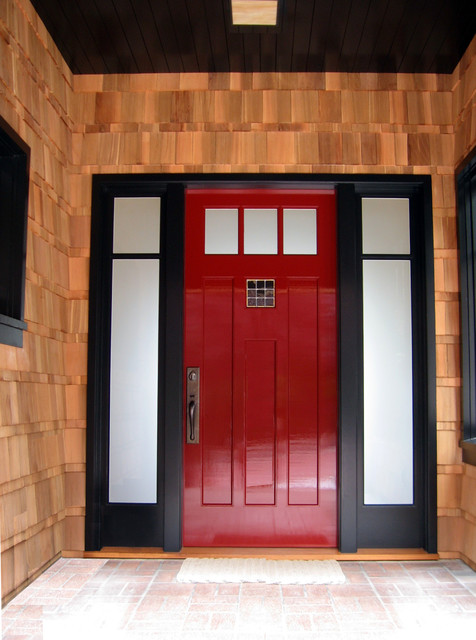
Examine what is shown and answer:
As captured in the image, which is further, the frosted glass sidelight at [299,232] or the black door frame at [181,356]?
the frosted glass sidelight at [299,232]

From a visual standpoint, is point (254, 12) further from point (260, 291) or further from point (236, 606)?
point (236, 606)

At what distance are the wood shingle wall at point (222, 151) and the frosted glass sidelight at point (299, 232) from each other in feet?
0.89

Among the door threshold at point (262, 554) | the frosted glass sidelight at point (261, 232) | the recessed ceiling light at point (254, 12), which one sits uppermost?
the recessed ceiling light at point (254, 12)

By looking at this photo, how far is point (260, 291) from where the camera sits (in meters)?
3.87

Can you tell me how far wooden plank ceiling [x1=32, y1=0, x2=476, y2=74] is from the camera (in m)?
3.18

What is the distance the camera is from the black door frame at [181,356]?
367 centimetres

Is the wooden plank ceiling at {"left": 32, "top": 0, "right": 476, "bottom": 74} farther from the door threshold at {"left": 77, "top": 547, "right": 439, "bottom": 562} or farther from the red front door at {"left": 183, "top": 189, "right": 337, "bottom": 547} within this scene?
the door threshold at {"left": 77, "top": 547, "right": 439, "bottom": 562}

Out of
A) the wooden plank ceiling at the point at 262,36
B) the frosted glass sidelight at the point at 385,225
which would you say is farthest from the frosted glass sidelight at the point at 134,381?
the frosted glass sidelight at the point at 385,225

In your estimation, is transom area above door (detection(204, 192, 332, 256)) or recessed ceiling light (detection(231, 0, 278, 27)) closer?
recessed ceiling light (detection(231, 0, 278, 27))

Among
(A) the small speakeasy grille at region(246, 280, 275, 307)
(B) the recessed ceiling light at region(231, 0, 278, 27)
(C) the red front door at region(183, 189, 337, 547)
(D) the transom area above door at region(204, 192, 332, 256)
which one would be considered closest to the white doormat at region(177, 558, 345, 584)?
(C) the red front door at region(183, 189, 337, 547)

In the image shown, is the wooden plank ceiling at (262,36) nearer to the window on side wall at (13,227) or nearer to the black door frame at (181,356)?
the black door frame at (181,356)

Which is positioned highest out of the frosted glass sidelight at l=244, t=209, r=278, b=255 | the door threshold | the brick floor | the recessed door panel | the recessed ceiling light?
the recessed ceiling light

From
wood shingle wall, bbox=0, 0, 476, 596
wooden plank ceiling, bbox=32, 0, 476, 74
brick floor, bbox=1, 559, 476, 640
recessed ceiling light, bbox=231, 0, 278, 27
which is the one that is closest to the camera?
brick floor, bbox=1, 559, 476, 640

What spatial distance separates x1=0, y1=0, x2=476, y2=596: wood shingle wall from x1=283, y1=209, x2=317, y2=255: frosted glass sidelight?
0.27 m
